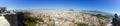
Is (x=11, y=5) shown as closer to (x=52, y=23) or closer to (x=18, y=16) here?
(x=18, y=16)

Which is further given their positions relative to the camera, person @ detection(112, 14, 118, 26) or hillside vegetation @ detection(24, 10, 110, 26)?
hillside vegetation @ detection(24, 10, 110, 26)

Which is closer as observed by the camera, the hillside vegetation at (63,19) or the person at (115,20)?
the person at (115,20)

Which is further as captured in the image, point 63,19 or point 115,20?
point 63,19

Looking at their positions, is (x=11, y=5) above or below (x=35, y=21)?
above

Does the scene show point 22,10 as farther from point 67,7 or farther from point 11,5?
point 67,7

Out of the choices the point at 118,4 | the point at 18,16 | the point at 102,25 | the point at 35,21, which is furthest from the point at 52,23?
the point at 118,4

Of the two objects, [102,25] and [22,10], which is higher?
[22,10]

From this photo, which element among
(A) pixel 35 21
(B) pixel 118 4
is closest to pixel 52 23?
(A) pixel 35 21
